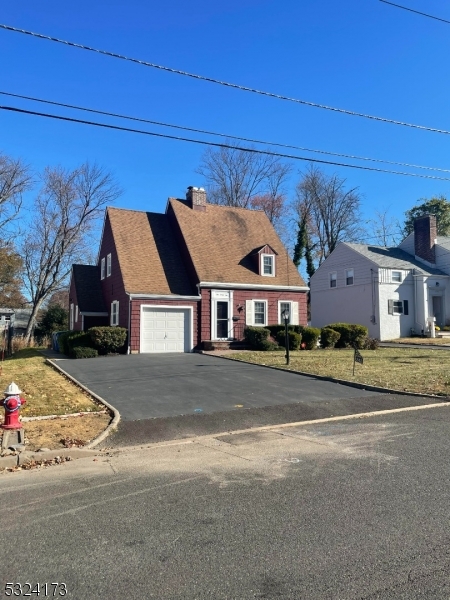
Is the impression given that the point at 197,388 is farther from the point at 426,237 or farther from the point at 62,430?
the point at 426,237

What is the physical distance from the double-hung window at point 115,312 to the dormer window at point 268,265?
27.2 ft

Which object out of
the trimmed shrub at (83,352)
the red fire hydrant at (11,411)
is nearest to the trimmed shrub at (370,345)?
the trimmed shrub at (83,352)

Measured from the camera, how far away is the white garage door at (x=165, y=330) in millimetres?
22562

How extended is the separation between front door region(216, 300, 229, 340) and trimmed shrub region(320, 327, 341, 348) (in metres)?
5.24

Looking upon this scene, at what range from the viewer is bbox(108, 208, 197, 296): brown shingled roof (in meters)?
23.2

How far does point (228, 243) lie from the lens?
26.6m

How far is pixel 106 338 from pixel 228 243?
937 centimetres

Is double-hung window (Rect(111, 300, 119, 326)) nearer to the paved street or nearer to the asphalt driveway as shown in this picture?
the asphalt driveway

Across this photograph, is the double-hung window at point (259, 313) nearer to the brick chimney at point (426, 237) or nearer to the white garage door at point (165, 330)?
the white garage door at point (165, 330)

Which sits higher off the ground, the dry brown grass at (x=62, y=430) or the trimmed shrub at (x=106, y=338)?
the trimmed shrub at (x=106, y=338)

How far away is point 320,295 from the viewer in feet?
130

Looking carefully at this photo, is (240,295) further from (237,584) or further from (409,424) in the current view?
(237,584)

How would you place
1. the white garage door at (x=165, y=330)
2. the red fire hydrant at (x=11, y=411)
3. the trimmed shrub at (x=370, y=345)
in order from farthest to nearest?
the trimmed shrub at (x=370, y=345) → the white garage door at (x=165, y=330) → the red fire hydrant at (x=11, y=411)

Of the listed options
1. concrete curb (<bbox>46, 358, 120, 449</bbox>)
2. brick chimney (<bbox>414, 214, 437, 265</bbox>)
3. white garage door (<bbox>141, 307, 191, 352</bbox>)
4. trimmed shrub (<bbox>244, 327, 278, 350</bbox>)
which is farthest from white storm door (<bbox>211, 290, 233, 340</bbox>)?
brick chimney (<bbox>414, 214, 437, 265</bbox>)
